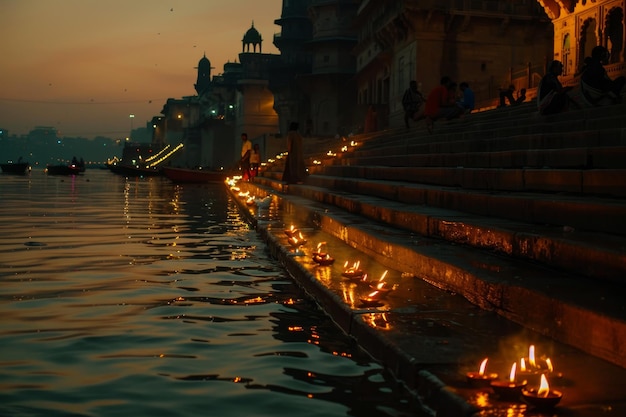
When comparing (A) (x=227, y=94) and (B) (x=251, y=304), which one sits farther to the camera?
(A) (x=227, y=94)

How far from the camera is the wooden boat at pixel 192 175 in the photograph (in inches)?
1590

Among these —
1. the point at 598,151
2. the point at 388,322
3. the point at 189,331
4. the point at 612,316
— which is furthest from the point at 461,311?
the point at 598,151

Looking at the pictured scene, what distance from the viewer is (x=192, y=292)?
6.44m

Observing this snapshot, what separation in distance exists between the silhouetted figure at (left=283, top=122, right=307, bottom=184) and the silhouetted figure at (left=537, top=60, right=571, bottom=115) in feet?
23.9

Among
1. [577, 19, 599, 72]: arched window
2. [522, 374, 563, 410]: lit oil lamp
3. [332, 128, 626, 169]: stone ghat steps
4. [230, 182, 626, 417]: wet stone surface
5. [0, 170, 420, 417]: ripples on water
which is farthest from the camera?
[577, 19, 599, 72]: arched window

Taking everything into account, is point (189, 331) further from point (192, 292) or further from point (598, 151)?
point (598, 151)

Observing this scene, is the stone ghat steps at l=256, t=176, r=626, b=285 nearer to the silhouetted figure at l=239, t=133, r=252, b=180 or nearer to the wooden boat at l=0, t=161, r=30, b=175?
the silhouetted figure at l=239, t=133, r=252, b=180

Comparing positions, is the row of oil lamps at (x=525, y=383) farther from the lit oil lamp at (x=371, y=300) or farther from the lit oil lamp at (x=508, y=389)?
the lit oil lamp at (x=371, y=300)

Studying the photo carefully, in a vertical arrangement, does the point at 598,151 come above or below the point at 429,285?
above

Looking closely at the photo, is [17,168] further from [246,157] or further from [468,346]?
[468,346]

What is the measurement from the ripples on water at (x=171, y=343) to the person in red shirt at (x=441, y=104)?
34.0ft

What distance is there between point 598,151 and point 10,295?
578cm

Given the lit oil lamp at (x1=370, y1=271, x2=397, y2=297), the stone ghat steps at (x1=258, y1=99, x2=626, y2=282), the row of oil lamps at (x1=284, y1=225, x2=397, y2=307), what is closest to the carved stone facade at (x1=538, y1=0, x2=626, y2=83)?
the stone ghat steps at (x1=258, y1=99, x2=626, y2=282)

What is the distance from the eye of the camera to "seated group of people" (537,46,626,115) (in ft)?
38.4
